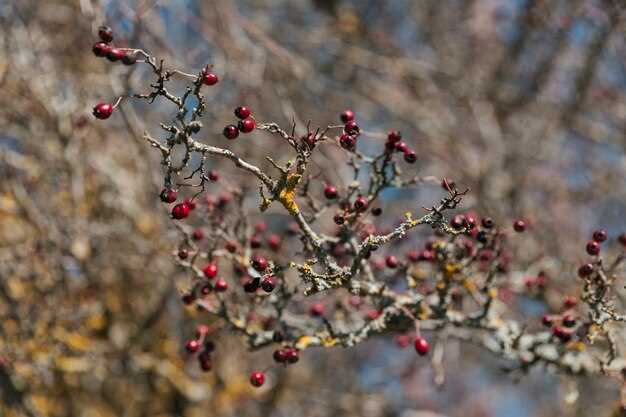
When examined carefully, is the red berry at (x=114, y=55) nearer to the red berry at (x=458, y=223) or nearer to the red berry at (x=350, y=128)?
the red berry at (x=350, y=128)

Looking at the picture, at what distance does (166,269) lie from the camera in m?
6.37

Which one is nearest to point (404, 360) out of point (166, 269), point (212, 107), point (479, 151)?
point (479, 151)

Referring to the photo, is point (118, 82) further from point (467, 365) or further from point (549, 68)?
point (467, 365)

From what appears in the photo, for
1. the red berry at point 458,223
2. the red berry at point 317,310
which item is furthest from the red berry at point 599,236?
the red berry at point 317,310

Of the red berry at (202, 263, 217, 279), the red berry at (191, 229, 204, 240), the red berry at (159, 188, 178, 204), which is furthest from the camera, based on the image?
the red berry at (191, 229, 204, 240)

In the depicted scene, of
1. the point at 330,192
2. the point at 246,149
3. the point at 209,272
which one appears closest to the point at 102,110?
the point at 209,272

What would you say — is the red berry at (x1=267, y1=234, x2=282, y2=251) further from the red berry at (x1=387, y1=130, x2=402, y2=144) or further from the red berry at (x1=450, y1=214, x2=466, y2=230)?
the red berry at (x1=450, y1=214, x2=466, y2=230)

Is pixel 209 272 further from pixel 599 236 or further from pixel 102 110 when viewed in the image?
pixel 599 236

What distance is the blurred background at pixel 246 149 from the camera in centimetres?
564

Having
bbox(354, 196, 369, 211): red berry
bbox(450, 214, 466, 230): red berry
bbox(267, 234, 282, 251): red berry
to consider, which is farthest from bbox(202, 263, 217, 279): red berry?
bbox(450, 214, 466, 230): red berry

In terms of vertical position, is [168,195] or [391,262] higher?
[391,262]

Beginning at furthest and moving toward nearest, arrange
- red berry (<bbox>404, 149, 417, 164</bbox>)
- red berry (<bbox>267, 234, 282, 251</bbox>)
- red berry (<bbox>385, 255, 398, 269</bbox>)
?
red berry (<bbox>267, 234, 282, 251</bbox>) < red berry (<bbox>385, 255, 398, 269</bbox>) < red berry (<bbox>404, 149, 417, 164</bbox>)

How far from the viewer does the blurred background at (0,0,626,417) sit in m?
5.64

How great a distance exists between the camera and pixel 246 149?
22.0 feet
